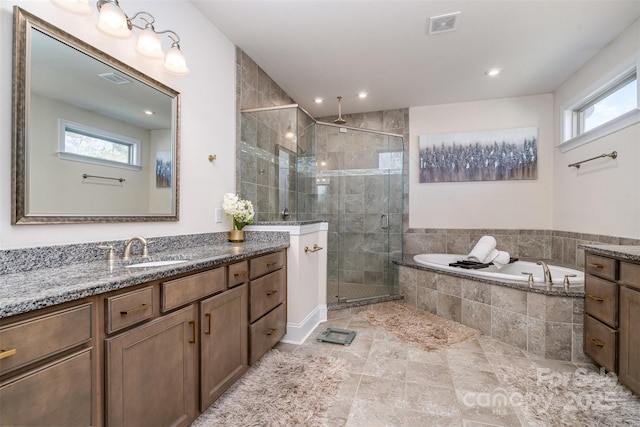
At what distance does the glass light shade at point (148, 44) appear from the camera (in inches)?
63.7

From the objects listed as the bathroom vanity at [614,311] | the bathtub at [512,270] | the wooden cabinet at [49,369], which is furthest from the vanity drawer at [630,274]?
the wooden cabinet at [49,369]

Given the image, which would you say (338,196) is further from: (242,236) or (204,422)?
(204,422)

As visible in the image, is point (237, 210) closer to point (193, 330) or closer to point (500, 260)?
point (193, 330)

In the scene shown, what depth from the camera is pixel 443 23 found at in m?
2.29

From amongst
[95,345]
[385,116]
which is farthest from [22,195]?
[385,116]

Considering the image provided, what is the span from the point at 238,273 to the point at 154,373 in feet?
2.14

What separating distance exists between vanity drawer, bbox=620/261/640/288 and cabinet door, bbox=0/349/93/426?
2.59m

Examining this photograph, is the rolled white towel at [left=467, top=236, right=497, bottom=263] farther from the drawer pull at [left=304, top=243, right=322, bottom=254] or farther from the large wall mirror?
the large wall mirror

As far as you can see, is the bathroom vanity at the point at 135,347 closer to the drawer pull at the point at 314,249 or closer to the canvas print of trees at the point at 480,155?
the drawer pull at the point at 314,249

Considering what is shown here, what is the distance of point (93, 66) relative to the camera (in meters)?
1.47

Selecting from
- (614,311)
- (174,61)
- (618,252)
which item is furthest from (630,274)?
(174,61)

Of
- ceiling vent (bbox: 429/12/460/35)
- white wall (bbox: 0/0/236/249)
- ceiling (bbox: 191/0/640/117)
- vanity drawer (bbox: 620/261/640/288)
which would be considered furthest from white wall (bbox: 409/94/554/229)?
white wall (bbox: 0/0/236/249)

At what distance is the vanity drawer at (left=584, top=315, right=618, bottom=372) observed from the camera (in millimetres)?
1754

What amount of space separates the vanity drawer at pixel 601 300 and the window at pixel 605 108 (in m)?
1.45
